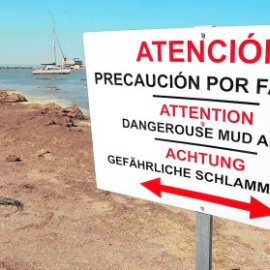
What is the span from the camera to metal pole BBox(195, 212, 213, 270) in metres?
1.94

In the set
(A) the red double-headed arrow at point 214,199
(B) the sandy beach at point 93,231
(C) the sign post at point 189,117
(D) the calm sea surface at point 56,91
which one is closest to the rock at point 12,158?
(B) the sandy beach at point 93,231

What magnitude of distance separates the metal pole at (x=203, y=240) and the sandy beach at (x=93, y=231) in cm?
197

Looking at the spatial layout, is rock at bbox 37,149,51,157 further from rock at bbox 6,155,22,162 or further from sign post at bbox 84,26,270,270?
sign post at bbox 84,26,270,270

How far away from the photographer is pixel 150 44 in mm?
1787

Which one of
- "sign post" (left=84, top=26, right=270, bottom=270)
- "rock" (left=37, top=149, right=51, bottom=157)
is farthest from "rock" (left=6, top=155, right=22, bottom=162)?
"sign post" (left=84, top=26, right=270, bottom=270)

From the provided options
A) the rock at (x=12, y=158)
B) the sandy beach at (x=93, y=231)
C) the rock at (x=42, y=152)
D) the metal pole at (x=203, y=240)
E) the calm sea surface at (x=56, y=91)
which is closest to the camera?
the metal pole at (x=203, y=240)

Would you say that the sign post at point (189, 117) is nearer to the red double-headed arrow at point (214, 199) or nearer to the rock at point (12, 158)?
the red double-headed arrow at point (214, 199)

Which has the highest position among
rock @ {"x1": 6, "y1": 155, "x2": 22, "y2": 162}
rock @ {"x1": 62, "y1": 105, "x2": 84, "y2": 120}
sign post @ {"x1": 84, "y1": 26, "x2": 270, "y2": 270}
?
sign post @ {"x1": 84, "y1": 26, "x2": 270, "y2": 270}

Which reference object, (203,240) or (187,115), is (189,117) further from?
(203,240)

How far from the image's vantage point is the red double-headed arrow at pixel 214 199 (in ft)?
5.67

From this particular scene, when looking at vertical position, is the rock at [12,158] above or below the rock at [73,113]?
above

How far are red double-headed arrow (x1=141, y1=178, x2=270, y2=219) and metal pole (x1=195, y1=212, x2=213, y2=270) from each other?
0.38 feet

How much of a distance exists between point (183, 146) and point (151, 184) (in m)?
0.31

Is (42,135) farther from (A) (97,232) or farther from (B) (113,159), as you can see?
(B) (113,159)
